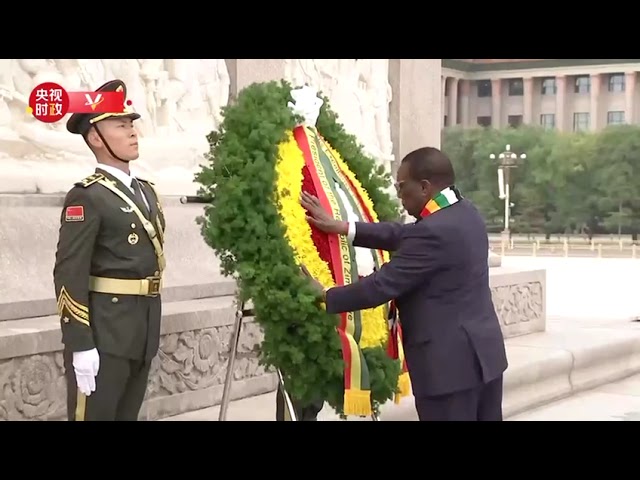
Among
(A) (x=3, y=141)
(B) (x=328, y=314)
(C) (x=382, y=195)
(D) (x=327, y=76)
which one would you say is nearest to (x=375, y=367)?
(B) (x=328, y=314)

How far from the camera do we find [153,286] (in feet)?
10.8

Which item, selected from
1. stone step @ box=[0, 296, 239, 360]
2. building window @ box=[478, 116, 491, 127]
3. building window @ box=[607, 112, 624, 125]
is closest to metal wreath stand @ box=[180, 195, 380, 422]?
stone step @ box=[0, 296, 239, 360]

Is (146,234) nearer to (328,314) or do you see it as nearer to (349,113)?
(328,314)

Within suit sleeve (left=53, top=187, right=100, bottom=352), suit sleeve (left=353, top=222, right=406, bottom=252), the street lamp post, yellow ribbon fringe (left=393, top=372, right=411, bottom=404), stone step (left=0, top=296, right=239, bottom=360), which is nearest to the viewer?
suit sleeve (left=53, top=187, right=100, bottom=352)

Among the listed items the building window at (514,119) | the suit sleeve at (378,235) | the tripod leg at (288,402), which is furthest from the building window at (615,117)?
the tripod leg at (288,402)

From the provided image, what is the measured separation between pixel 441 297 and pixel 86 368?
1.09 meters

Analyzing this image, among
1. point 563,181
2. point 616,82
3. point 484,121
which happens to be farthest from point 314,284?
point 484,121

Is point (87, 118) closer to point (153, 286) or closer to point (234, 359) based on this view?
point (153, 286)

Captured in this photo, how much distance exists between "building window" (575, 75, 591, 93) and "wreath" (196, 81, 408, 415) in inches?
2170

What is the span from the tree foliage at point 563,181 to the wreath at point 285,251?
142 ft

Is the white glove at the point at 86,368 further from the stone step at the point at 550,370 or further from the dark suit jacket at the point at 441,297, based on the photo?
the stone step at the point at 550,370

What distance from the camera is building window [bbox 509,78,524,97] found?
2298 inches

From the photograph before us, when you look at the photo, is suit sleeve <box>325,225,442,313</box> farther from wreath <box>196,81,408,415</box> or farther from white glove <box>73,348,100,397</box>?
white glove <box>73,348,100,397</box>

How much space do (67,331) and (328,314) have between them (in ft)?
2.69
